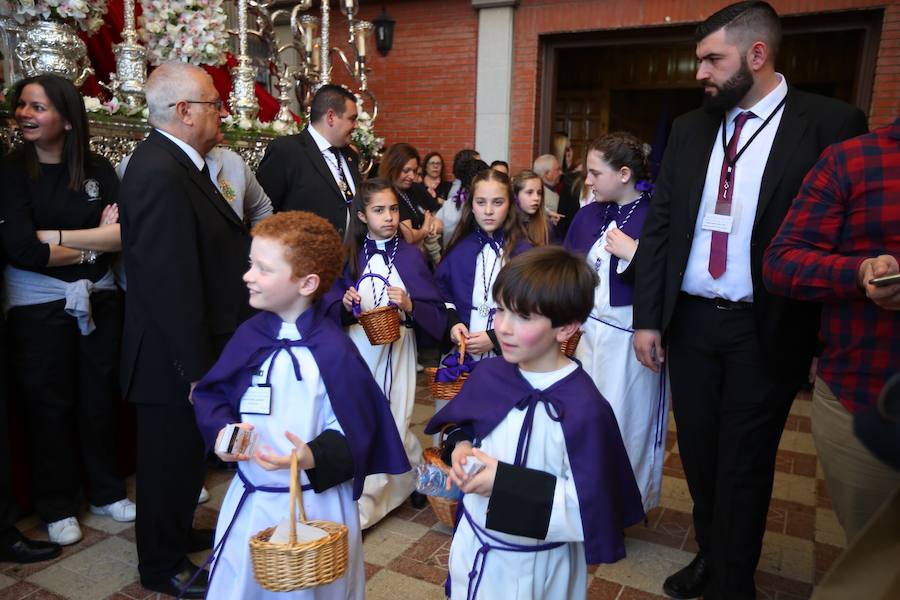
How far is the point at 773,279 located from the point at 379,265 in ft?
6.12

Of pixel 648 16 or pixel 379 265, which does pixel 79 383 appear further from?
pixel 648 16

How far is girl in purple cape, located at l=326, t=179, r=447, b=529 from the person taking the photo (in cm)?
337

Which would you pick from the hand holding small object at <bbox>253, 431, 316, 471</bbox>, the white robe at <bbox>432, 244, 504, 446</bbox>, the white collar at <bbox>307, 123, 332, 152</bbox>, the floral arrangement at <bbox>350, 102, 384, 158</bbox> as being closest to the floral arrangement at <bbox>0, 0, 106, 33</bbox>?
the white collar at <bbox>307, 123, 332, 152</bbox>

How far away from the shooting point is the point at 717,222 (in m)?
2.59

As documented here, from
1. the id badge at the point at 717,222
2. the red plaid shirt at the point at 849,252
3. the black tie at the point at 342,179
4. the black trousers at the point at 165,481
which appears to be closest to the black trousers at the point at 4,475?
the black trousers at the point at 165,481

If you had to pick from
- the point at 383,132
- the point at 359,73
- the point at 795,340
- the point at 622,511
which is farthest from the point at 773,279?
the point at 383,132

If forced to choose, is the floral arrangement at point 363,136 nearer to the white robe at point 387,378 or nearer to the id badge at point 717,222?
the white robe at point 387,378

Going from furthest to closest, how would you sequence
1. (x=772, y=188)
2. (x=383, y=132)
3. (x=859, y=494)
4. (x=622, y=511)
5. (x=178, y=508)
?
(x=383, y=132), (x=178, y=508), (x=772, y=188), (x=859, y=494), (x=622, y=511)

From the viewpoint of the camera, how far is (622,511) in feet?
5.94

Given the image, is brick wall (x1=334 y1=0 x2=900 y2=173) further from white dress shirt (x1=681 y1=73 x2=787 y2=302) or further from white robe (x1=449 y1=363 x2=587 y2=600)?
white robe (x1=449 y1=363 x2=587 y2=600)

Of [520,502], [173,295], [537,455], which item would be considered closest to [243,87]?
[173,295]

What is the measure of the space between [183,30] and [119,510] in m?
3.04

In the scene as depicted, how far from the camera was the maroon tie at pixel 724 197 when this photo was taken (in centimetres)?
259

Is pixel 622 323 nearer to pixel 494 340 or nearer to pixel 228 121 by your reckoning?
pixel 494 340
